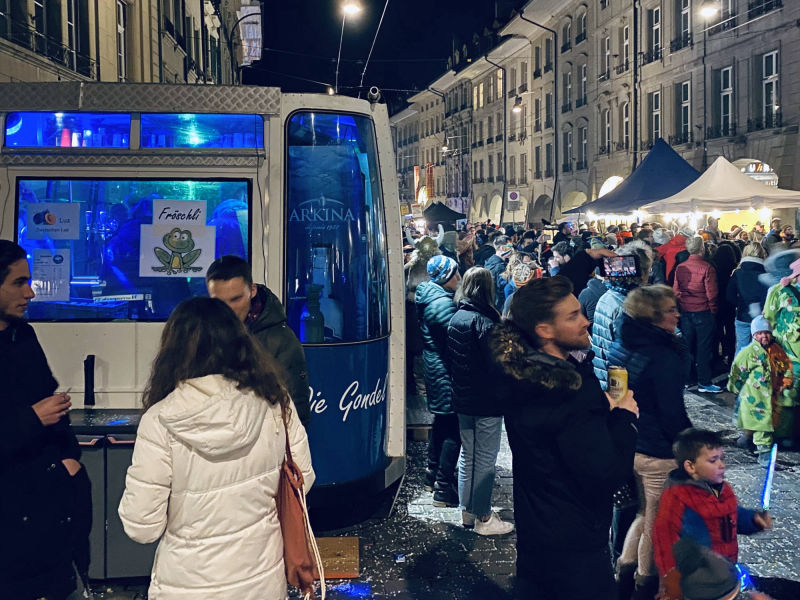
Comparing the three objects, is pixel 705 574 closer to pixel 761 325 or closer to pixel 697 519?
pixel 697 519

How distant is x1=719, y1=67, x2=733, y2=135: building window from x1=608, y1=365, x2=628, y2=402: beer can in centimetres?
2532

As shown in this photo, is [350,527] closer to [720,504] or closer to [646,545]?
[646,545]

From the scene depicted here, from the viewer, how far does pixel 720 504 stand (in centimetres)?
405

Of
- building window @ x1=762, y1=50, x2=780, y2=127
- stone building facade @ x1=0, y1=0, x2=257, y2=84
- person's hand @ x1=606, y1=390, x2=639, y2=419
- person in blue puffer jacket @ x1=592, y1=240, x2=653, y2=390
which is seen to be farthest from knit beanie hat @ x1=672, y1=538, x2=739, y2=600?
building window @ x1=762, y1=50, x2=780, y2=127

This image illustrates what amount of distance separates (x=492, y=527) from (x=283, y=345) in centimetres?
233

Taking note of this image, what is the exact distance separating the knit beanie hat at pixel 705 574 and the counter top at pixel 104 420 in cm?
274

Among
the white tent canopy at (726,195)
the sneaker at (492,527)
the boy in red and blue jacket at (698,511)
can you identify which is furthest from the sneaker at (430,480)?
the white tent canopy at (726,195)

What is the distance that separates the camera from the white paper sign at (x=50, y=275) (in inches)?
220

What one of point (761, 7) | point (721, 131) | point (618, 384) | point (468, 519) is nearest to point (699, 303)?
point (468, 519)

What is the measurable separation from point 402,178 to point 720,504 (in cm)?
9208

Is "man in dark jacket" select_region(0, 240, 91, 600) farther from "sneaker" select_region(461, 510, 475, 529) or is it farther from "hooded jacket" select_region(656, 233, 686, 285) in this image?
"hooded jacket" select_region(656, 233, 686, 285)

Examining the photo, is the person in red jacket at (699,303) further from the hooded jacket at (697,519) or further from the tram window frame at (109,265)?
the hooded jacket at (697,519)

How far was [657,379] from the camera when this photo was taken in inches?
179

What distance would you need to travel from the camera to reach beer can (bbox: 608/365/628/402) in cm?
321
